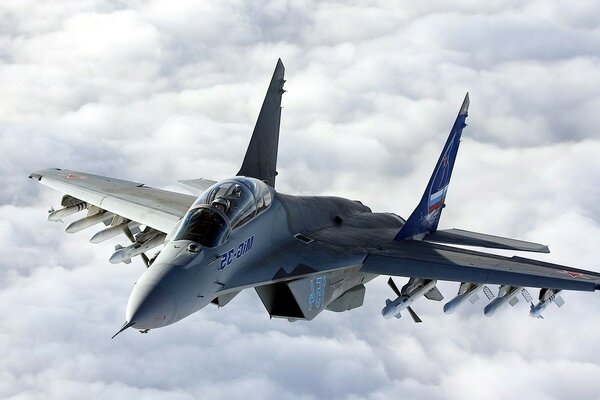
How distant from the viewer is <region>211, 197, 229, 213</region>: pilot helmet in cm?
1506

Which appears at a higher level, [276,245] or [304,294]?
[276,245]

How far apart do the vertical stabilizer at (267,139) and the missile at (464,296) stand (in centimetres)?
685

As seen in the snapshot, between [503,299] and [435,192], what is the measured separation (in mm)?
4075

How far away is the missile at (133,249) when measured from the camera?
19109 millimetres

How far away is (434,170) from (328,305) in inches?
194

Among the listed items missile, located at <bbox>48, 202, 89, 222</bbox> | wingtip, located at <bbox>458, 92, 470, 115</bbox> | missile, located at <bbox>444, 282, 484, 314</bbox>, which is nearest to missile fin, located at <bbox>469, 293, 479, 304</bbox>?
missile, located at <bbox>444, 282, 484, 314</bbox>

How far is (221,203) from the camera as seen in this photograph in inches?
597

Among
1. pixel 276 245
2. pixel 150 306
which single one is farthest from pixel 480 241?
pixel 150 306

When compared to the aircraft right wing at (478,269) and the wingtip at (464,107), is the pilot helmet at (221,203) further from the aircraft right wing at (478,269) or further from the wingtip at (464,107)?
the wingtip at (464,107)

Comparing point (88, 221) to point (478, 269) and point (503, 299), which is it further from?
point (503, 299)

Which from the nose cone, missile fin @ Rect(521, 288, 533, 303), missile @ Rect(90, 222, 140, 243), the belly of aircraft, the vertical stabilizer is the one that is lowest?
the nose cone

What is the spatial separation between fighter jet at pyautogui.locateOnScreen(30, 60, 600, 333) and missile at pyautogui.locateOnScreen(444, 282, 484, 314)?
41 mm

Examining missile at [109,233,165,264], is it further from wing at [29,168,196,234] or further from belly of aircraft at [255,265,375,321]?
belly of aircraft at [255,265,375,321]

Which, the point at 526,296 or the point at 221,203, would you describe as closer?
the point at 221,203
